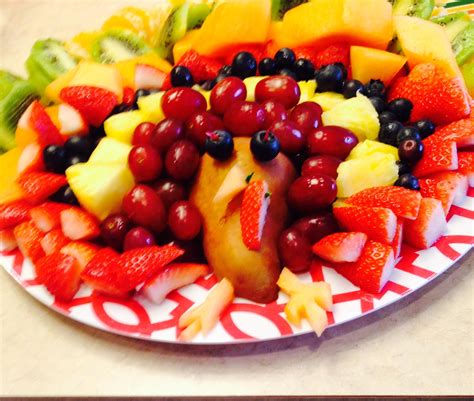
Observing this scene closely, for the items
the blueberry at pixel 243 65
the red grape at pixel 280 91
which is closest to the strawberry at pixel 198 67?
the blueberry at pixel 243 65

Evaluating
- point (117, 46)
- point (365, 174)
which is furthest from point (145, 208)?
point (117, 46)

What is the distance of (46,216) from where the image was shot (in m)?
1.32

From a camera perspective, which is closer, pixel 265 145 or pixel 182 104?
pixel 265 145

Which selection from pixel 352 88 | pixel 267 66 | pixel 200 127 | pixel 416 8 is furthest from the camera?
pixel 416 8

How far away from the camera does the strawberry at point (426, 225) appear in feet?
3.93

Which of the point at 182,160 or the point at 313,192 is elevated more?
the point at 182,160

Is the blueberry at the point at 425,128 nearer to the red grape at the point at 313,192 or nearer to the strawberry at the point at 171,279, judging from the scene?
the red grape at the point at 313,192

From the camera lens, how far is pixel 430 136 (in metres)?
1.42

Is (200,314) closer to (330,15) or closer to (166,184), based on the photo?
(166,184)

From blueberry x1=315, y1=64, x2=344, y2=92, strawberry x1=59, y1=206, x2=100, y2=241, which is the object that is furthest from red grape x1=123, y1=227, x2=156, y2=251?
blueberry x1=315, y1=64, x2=344, y2=92

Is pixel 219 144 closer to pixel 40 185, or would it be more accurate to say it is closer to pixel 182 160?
pixel 182 160

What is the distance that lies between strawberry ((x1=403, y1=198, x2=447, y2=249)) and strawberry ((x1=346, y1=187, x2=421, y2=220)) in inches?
1.3

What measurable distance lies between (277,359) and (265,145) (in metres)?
0.44

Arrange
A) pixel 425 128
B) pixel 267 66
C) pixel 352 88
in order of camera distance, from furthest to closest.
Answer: pixel 267 66 → pixel 352 88 → pixel 425 128
